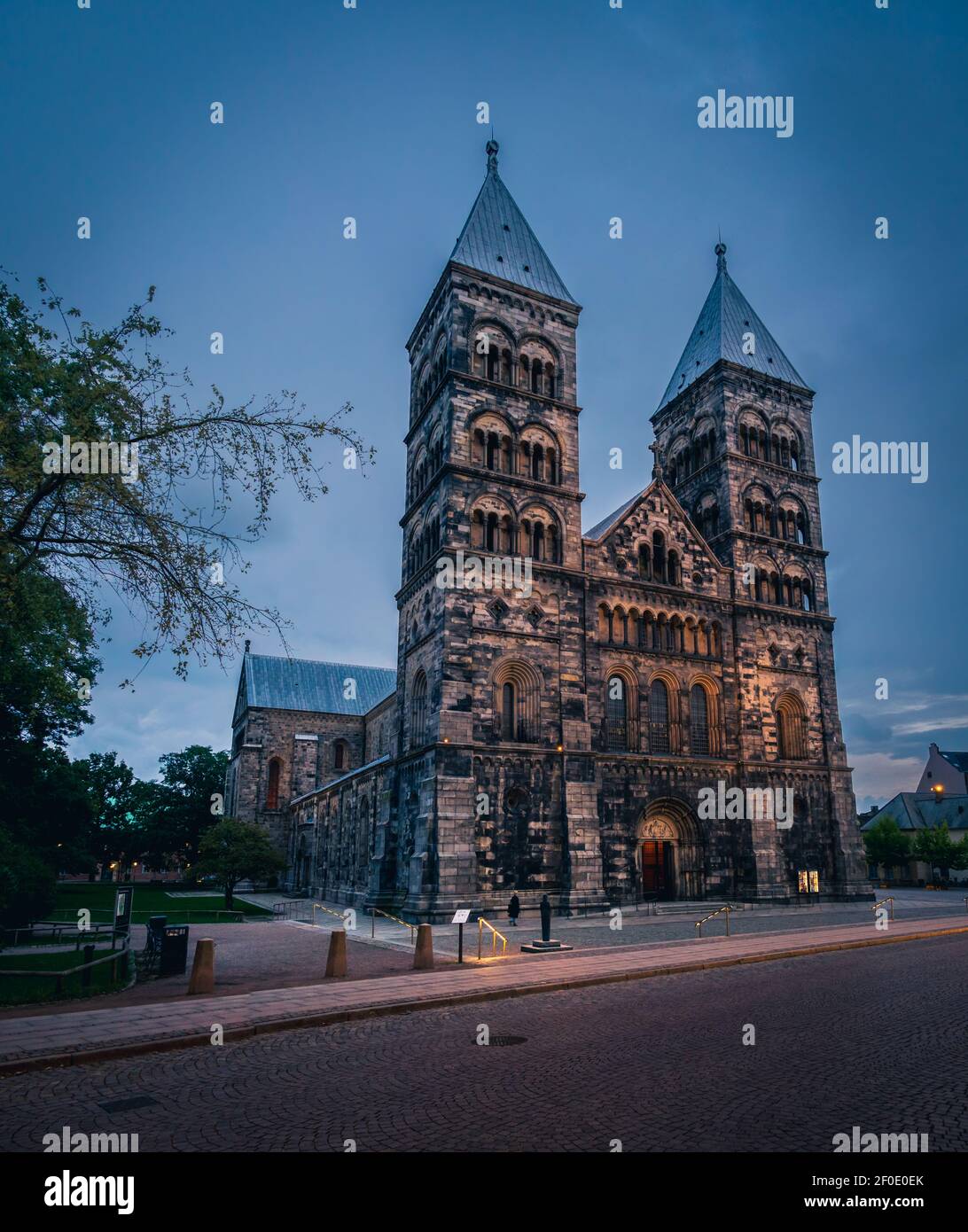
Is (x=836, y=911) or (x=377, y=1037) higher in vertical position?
(x=377, y=1037)

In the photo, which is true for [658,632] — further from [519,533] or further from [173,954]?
[173,954]

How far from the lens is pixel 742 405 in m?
44.6

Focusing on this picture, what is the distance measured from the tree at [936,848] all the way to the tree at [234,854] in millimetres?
60192

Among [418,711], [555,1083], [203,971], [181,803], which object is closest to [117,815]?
[181,803]

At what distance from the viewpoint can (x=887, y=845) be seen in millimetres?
74750

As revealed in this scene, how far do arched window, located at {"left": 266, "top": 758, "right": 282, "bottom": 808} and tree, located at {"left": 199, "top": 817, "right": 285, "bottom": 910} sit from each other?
21464mm

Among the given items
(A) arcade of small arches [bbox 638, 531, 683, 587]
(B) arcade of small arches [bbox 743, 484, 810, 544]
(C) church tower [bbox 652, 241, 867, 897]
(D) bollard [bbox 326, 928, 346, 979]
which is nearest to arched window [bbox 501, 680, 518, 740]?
(A) arcade of small arches [bbox 638, 531, 683, 587]

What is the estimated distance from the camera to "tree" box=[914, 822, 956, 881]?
69500 millimetres

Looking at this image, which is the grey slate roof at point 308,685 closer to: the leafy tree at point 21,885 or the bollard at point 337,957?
the leafy tree at point 21,885

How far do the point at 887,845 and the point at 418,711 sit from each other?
6069 cm

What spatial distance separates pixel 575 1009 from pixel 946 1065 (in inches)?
232

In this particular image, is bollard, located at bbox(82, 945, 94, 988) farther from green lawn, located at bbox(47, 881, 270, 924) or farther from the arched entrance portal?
the arched entrance portal
